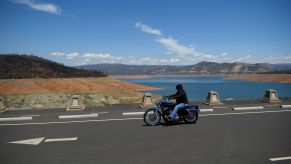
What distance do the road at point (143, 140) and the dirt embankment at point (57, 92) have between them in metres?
23.8

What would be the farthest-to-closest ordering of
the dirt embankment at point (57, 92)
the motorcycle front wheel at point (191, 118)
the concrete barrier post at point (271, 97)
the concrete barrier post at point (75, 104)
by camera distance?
the dirt embankment at point (57, 92)
the concrete barrier post at point (271, 97)
the concrete barrier post at point (75, 104)
the motorcycle front wheel at point (191, 118)

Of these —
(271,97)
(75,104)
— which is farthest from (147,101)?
(271,97)

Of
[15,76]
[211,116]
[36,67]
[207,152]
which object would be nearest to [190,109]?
[211,116]

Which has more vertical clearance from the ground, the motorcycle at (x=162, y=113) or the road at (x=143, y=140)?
the motorcycle at (x=162, y=113)

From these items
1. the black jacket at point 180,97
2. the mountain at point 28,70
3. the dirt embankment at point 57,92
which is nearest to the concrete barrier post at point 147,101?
the black jacket at point 180,97

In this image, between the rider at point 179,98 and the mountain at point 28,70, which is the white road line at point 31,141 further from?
the mountain at point 28,70

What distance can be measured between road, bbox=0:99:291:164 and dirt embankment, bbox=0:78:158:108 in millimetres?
23820

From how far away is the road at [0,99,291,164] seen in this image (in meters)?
6.88

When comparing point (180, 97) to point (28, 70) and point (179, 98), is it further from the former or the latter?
point (28, 70)

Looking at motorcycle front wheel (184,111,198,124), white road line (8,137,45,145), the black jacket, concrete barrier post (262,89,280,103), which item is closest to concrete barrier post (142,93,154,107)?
motorcycle front wheel (184,111,198,124)

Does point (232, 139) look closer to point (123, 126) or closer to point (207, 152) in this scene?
point (207, 152)

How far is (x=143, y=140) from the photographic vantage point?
343 inches

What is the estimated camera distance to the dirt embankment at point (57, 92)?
5159 centimetres

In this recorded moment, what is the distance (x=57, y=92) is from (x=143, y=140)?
62.3 m
